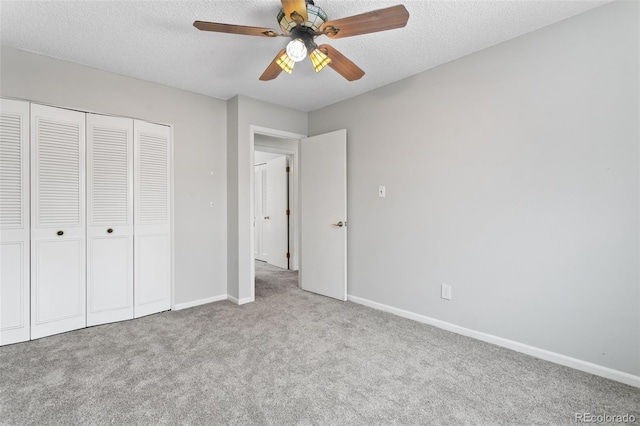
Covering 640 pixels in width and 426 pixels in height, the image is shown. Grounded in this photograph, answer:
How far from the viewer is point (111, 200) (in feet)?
9.49

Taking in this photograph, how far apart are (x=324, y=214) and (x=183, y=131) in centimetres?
190

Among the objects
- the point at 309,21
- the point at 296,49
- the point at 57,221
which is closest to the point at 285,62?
the point at 296,49

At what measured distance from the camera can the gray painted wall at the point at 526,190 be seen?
1.90m

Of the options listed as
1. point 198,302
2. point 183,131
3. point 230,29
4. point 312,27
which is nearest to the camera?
point 230,29

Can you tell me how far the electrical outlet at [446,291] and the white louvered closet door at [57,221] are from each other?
333 cm

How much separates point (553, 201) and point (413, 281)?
4.48 feet

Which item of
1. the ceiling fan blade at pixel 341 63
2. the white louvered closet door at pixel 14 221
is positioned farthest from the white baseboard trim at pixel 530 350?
the white louvered closet door at pixel 14 221

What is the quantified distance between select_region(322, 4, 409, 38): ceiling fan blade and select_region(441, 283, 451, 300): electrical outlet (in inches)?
84.4

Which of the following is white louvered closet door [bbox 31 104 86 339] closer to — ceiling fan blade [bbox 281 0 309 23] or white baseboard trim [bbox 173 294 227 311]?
white baseboard trim [bbox 173 294 227 311]

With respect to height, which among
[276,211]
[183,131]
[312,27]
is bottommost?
[276,211]

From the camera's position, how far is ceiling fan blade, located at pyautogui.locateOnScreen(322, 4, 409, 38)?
5.09 feet

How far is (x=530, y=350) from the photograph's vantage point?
2.25 metres

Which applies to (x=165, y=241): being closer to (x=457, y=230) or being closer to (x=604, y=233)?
(x=457, y=230)

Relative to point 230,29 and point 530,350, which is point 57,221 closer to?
point 230,29
